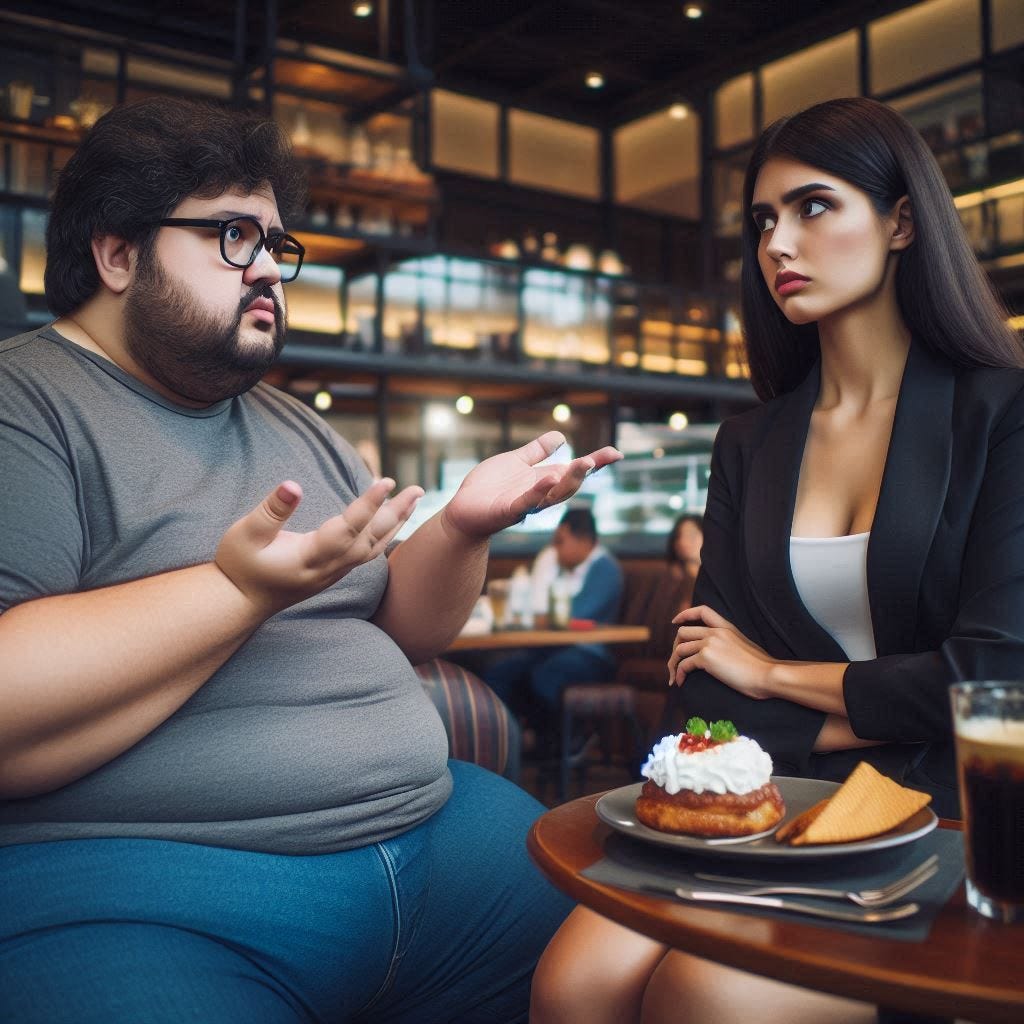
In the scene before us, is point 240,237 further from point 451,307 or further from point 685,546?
point 451,307

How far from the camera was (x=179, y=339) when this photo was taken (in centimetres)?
139

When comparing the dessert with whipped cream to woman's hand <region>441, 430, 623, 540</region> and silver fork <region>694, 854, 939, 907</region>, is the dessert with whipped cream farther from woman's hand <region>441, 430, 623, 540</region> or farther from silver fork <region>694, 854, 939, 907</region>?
woman's hand <region>441, 430, 623, 540</region>

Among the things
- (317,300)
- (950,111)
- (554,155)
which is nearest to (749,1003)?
(317,300)

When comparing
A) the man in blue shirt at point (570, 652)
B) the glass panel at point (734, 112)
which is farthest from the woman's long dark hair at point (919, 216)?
the glass panel at point (734, 112)

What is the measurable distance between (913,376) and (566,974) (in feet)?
3.26

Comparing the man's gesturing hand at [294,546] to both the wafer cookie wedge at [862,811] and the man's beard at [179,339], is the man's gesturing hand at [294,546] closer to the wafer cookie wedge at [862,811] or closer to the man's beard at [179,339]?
the man's beard at [179,339]

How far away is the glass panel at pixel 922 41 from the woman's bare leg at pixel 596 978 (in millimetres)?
11021

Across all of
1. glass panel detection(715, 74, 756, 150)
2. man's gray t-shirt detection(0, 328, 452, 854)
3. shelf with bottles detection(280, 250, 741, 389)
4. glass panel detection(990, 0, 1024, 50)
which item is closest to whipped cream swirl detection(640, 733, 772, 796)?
man's gray t-shirt detection(0, 328, 452, 854)

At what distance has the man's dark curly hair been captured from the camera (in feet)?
4.67

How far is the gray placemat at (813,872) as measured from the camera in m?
0.81

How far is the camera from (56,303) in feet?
4.93

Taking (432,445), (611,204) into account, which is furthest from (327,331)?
(611,204)

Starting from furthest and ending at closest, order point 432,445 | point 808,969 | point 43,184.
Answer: point 432,445
point 43,184
point 808,969

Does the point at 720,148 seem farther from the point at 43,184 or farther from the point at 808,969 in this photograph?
the point at 808,969
